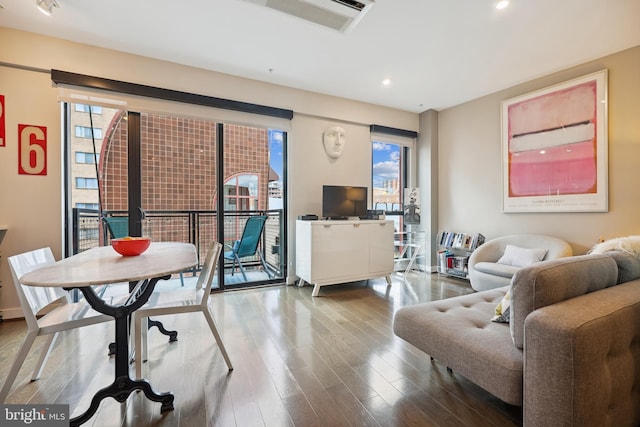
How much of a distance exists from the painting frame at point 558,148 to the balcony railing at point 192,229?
3.26m

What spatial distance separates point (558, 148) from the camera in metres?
3.25

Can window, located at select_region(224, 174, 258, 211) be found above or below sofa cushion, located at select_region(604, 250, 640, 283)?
above

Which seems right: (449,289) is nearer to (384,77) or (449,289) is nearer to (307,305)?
(307,305)

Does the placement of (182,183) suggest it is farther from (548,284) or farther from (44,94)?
(548,284)

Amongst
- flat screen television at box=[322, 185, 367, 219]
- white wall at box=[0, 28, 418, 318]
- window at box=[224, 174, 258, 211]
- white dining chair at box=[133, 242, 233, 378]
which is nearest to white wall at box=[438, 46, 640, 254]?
flat screen television at box=[322, 185, 367, 219]

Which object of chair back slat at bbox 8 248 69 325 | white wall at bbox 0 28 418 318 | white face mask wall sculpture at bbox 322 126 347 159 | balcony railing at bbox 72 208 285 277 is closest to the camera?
chair back slat at bbox 8 248 69 325

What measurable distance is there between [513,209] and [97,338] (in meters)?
4.78

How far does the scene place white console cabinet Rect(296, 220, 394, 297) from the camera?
3.38m

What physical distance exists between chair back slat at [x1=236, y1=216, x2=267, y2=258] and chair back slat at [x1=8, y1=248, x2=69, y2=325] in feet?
6.33

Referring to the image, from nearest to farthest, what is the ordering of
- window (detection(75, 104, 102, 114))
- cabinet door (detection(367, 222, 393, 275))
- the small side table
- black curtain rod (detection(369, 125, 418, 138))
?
window (detection(75, 104, 102, 114)) < cabinet door (detection(367, 222, 393, 275)) < black curtain rod (detection(369, 125, 418, 138)) < the small side table

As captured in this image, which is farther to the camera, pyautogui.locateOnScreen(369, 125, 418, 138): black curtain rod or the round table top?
pyautogui.locateOnScreen(369, 125, 418, 138): black curtain rod

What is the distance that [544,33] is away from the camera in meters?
2.56

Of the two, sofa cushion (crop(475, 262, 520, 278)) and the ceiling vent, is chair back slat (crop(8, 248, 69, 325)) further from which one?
sofa cushion (crop(475, 262, 520, 278))

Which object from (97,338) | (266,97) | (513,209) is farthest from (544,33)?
(97,338)
